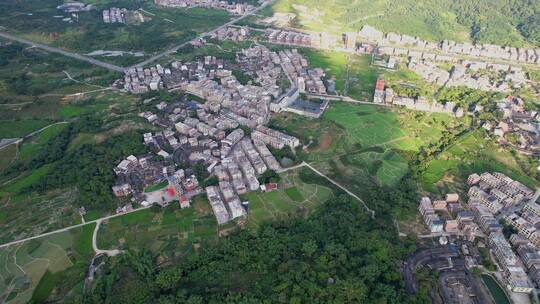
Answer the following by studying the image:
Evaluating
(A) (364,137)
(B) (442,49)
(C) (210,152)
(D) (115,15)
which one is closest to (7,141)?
(C) (210,152)

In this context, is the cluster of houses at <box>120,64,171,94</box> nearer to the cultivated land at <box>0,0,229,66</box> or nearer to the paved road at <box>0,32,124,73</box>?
the paved road at <box>0,32,124,73</box>

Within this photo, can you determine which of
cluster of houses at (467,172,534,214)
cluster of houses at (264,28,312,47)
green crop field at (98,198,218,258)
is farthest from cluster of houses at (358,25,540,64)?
green crop field at (98,198,218,258)

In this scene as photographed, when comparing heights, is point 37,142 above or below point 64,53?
below

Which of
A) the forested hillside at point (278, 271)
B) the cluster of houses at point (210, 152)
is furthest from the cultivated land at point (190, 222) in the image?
the forested hillside at point (278, 271)

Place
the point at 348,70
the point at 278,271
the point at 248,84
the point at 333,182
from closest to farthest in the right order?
1. the point at 278,271
2. the point at 333,182
3. the point at 248,84
4. the point at 348,70

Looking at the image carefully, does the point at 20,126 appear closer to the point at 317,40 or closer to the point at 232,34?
the point at 232,34

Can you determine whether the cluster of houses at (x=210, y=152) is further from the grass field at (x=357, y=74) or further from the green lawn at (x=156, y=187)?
the grass field at (x=357, y=74)
